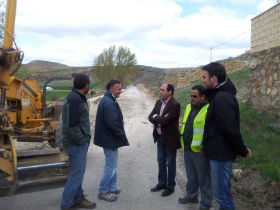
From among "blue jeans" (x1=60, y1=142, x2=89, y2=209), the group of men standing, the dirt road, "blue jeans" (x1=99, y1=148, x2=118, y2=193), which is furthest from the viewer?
"blue jeans" (x1=99, y1=148, x2=118, y2=193)

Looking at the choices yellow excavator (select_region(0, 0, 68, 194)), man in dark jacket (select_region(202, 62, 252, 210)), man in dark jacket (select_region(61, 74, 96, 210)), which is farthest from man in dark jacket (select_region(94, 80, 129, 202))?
man in dark jacket (select_region(202, 62, 252, 210))

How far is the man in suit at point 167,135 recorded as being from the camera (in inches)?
173

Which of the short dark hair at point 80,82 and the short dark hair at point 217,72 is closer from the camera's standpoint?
the short dark hair at point 217,72

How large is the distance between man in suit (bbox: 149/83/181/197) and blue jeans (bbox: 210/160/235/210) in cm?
121

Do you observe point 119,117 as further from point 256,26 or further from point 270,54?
point 256,26

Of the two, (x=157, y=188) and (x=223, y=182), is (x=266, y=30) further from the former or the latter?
(x=223, y=182)

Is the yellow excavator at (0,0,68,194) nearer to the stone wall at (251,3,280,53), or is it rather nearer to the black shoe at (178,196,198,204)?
the black shoe at (178,196,198,204)

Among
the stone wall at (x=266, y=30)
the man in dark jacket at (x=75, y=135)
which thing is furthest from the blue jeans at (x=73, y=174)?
the stone wall at (x=266, y=30)

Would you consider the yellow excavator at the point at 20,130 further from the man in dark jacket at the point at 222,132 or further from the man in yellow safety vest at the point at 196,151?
the man in dark jacket at the point at 222,132

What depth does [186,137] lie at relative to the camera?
4004 millimetres

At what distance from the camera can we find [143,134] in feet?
32.3

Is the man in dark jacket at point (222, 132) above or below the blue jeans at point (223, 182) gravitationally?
above

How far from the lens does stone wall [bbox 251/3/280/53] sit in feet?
25.2

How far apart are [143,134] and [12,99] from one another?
16.8 ft
